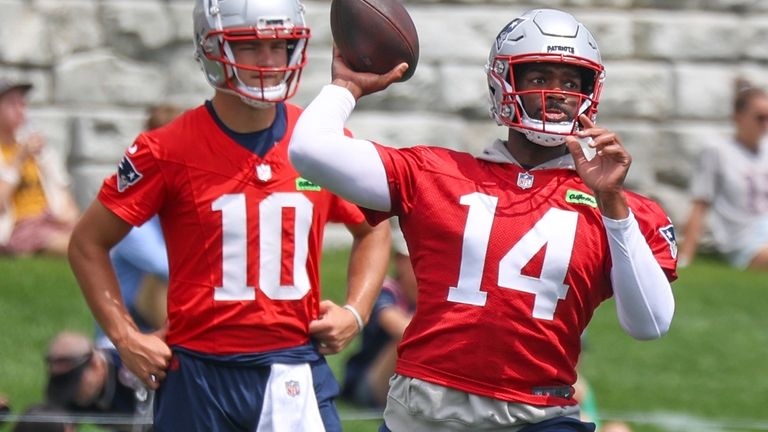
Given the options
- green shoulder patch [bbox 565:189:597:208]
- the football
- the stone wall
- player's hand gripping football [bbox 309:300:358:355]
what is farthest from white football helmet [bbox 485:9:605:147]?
the stone wall

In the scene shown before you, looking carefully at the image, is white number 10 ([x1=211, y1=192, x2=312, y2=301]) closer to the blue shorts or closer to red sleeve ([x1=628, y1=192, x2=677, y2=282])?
the blue shorts

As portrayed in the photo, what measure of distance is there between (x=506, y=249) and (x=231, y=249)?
1044 millimetres

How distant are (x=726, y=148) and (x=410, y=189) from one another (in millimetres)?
5998

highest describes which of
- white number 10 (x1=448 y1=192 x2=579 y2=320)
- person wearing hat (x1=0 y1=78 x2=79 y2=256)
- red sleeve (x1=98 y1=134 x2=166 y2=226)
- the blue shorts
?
white number 10 (x1=448 y1=192 x2=579 y2=320)

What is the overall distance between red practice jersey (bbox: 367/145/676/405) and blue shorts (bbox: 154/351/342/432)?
0.74 meters

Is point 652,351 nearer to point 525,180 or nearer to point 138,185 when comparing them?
point 138,185

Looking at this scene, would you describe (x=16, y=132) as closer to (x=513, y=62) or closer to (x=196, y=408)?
(x=196, y=408)

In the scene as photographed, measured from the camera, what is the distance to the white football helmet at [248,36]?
479 cm

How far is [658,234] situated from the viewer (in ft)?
13.6

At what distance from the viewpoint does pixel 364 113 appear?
981cm

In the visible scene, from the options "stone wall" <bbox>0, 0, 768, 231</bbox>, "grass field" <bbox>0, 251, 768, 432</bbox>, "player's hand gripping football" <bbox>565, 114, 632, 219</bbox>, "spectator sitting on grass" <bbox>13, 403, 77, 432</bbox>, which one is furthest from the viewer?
"stone wall" <bbox>0, 0, 768, 231</bbox>

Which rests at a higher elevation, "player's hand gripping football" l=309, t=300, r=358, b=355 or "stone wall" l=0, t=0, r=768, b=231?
"player's hand gripping football" l=309, t=300, r=358, b=355

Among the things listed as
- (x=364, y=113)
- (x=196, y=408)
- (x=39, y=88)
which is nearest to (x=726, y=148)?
(x=364, y=113)

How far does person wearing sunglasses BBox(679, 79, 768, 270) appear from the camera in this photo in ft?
31.8
